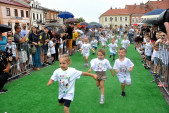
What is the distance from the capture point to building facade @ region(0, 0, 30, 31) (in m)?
33.9

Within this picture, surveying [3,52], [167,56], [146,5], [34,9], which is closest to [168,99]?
[167,56]

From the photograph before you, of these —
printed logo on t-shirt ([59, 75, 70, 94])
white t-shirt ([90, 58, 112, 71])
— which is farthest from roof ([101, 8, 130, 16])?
printed logo on t-shirt ([59, 75, 70, 94])

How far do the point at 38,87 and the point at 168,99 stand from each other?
4296mm

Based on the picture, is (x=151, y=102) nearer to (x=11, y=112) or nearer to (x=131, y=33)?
(x=11, y=112)

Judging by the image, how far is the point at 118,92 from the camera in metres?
5.40

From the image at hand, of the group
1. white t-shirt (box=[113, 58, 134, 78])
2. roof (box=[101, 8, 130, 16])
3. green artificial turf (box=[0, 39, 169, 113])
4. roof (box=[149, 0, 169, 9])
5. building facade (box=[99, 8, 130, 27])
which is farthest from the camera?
building facade (box=[99, 8, 130, 27])

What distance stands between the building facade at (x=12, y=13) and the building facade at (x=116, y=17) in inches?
1588

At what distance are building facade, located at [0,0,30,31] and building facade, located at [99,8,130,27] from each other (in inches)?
1588

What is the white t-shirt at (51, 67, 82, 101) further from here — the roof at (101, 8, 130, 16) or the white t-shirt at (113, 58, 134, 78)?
the roof at (101, 8, 130, 16)

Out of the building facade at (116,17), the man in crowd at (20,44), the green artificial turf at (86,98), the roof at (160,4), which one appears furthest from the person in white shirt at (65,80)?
the building facade at (116,17)

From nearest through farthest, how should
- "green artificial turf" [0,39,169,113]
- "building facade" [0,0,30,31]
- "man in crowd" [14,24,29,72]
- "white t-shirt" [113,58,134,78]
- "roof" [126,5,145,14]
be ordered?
"green artificial turf" [0,39,169,113], "white t-shirt" [113,58,134,78], "man in crowd" [14,24,29,72], "building facade" [0,0,30,31], "roof" [126,5,145,14]

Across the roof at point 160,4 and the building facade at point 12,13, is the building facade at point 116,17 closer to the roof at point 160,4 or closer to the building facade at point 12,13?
→ the roof at point 160,4

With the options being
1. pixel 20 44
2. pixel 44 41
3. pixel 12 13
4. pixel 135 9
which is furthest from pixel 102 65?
pixel 135 9

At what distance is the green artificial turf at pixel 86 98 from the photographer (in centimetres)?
427
